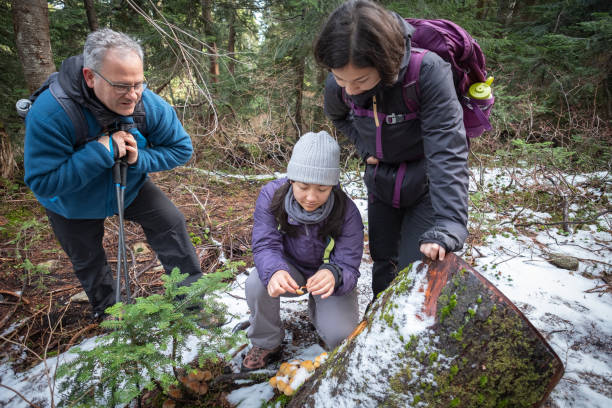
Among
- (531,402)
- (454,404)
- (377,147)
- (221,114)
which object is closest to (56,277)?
(377,147)

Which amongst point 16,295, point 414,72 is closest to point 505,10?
point 414,72

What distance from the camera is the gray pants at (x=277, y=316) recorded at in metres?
1.93

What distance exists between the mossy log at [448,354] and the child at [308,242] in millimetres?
691

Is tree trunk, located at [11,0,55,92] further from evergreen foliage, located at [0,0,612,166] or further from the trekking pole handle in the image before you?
the trekking pole handle

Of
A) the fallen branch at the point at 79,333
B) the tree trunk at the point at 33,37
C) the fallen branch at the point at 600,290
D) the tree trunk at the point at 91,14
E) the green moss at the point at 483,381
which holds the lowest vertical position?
the fallen branch at the point at 79,333

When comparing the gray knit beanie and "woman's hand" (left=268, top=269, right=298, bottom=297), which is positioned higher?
the gray knit beanie

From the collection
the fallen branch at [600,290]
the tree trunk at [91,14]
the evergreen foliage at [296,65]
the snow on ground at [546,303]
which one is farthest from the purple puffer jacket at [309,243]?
the tree trunk at [91,14]

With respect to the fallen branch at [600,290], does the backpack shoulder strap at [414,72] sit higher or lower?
higher

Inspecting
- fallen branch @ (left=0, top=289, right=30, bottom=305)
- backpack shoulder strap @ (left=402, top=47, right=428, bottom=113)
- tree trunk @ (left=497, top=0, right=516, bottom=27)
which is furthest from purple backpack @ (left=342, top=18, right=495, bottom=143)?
tree trunk @ (left=497, top=0, right=516, bottom=27)

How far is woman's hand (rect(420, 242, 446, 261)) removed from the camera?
1.17 metres

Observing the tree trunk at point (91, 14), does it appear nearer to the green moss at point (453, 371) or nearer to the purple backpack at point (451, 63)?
the purple backpack at point (451, 63)

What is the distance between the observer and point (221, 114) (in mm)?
6773

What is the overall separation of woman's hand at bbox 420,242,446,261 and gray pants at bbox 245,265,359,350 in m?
0.96

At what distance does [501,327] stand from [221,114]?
22.4ft
